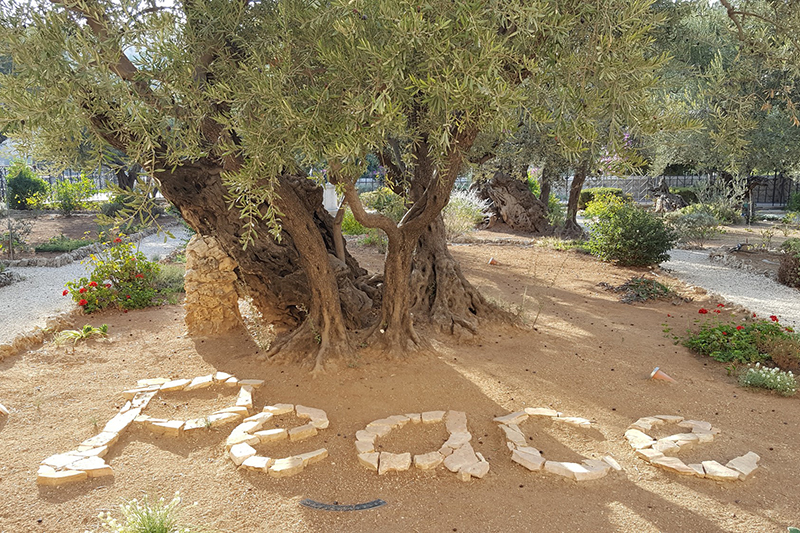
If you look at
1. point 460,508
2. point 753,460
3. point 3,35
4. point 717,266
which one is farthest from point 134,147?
point 717,266

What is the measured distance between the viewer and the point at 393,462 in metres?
4.18

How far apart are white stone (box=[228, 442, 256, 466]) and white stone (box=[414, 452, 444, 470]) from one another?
1.27m

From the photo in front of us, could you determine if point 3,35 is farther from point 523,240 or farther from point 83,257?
point 523,240

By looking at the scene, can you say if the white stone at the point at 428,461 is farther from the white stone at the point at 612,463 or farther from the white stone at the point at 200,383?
the white stone at the point at 200,383

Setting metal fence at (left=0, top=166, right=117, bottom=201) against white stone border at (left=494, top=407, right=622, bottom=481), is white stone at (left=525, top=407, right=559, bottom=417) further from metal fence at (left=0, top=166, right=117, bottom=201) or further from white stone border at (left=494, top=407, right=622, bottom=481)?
metal fence at (left=0, top=166, right=117, bottom=201)

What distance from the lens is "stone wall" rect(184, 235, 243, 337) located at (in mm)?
7332

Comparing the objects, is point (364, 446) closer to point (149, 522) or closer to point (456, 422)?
point (456, 422)

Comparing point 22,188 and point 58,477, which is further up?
point 22,188

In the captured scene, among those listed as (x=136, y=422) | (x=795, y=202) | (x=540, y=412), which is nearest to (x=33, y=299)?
(x=136, y=422)

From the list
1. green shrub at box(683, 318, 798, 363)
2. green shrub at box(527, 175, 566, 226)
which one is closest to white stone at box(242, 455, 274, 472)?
green shrub at box(683, 318, 798, 363)

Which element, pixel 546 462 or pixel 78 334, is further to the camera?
pixel 78 334

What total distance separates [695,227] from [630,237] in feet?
19.3

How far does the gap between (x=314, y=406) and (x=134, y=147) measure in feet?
9.02

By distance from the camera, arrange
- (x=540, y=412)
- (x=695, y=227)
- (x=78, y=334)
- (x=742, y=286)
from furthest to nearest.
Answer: (x=695, y=227) → (x=742, y=286) → (x=78, y=334) → (x=540, y=412)
